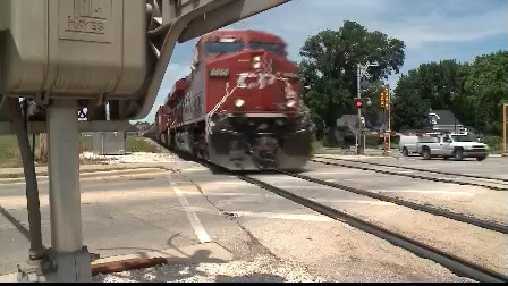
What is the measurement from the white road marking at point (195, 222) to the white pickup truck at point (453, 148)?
23.2 m

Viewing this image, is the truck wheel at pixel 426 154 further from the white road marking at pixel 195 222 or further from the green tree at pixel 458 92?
the green tree at pixel 458 92

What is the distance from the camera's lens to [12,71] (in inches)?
137

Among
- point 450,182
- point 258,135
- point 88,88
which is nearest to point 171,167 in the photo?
point 258,135

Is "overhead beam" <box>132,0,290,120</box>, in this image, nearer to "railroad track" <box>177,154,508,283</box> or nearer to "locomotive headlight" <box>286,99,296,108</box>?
"railroad track" <box>177,154,508,283</box>

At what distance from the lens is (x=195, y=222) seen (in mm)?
8406

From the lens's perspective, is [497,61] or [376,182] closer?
[376,182]

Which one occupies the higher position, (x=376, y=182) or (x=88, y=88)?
(x=88, y=88)

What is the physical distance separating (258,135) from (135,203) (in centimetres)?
649

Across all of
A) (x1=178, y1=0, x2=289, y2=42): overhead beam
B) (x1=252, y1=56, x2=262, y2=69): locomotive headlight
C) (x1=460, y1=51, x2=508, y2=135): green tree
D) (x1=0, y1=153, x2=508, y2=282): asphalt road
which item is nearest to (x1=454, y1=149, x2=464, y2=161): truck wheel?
(x1=252, y1=56, x2=262, y2=69): locomotive headlight

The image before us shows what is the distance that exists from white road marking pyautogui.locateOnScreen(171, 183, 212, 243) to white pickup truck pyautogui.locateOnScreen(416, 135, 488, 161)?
23.2 m

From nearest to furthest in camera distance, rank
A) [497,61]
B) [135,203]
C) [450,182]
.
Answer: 1. [135,203]
2. [450,182]
3. [497,61]

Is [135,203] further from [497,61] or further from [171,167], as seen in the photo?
[497,61]

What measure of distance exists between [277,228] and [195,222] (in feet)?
4.21

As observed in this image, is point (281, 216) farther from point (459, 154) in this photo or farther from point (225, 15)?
point (459, 154)
